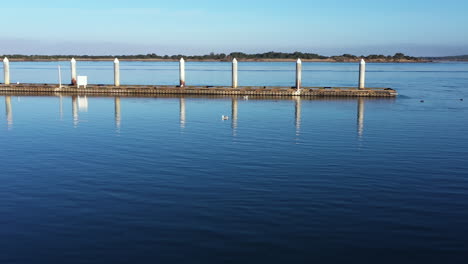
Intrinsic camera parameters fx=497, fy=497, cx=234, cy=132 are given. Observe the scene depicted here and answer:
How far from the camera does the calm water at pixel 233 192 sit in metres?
10.2

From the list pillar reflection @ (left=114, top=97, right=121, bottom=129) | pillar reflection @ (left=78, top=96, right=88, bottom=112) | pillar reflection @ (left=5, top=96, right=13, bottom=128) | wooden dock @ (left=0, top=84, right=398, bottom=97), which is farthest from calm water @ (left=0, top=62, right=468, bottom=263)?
wooden dock @ (left=0, top=84, right=398, bottom=97)

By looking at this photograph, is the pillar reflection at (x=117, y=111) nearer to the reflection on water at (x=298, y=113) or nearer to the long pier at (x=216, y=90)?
the long pier at (x=216, y=90)

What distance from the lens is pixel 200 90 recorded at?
1896 inches

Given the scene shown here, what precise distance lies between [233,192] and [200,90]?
3466 centimetres

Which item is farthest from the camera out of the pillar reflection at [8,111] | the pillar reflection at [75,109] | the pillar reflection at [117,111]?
the pillar reflection at [75,109]

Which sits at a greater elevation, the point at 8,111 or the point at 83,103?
the point at 83,103

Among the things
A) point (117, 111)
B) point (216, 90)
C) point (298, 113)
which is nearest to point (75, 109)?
point (117, 111)

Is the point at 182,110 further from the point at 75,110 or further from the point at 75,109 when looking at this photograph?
the point at 75,109

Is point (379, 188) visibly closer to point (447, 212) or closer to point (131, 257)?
point (447, 212)

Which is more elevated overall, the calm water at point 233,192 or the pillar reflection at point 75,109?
the pillar reflection at point 75,109

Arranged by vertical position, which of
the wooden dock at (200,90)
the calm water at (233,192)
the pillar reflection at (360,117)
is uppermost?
the wooden dock at (200,90)

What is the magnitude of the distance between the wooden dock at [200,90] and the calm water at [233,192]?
1755 centimetres

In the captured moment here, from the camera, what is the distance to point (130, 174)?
640 inches

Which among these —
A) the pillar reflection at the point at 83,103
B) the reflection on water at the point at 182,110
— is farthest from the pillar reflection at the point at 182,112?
the pillar reflection at the point at 83,103
